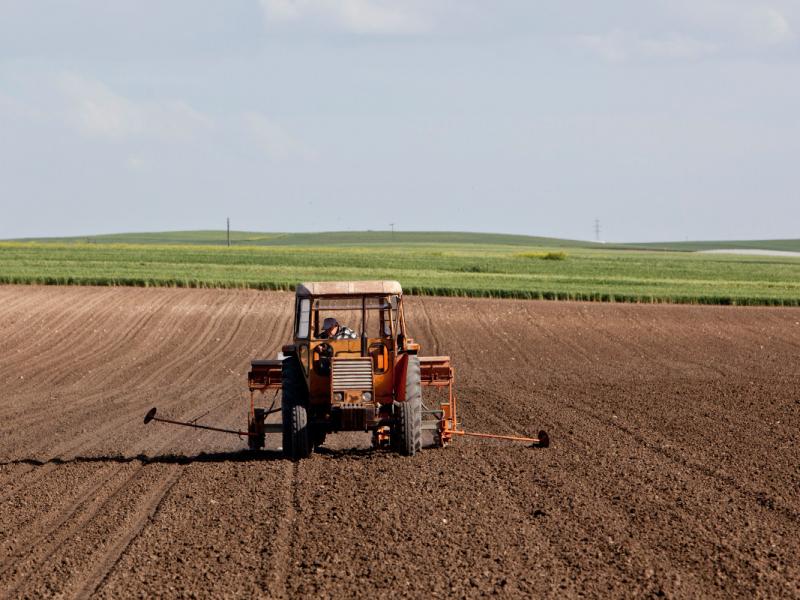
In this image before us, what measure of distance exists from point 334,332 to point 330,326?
94 mm

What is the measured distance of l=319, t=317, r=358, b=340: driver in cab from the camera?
15.1 metres

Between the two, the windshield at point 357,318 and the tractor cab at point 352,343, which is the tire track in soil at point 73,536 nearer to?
the tractor cab at point 352,343

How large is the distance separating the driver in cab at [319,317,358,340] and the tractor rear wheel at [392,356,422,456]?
80 cm

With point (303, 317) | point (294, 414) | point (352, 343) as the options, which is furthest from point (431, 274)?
point (294, 414)

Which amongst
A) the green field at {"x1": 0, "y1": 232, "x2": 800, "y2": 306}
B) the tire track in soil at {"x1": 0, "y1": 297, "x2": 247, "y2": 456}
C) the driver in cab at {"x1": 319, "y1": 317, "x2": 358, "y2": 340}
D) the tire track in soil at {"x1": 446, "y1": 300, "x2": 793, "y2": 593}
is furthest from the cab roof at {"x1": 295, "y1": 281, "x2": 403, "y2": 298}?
the green field at {"x1": 0, "y1": 232, "x2": 800, "y2": 306}

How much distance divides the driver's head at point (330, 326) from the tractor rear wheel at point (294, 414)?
60cm

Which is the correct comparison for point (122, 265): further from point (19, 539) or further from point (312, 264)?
point (19, 539)

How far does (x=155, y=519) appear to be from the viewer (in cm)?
1135

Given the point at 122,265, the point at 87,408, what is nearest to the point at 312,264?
the point at 122,265

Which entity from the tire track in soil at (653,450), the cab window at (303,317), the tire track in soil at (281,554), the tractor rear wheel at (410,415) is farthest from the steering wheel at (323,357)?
the tire track in soil at (653,450)

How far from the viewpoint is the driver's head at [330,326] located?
15.1m

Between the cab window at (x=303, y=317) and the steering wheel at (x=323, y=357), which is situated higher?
the cab window at (x=303, y=317)

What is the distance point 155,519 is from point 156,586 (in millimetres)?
2265

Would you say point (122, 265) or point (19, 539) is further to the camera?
point (122, 265)
